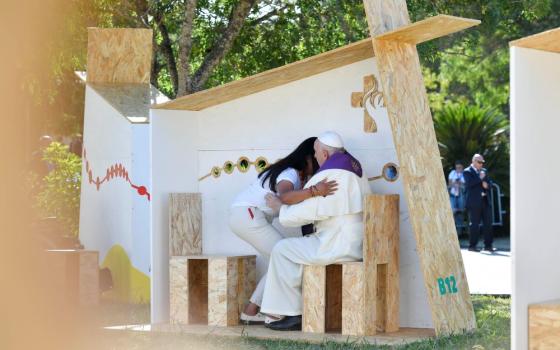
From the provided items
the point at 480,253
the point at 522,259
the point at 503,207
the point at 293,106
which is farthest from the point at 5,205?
the point at 503,207

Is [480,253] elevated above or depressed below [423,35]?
below

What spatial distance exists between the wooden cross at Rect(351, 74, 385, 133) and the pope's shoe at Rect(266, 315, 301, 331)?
1.76 metres

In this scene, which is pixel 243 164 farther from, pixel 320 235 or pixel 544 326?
pixel 544 326

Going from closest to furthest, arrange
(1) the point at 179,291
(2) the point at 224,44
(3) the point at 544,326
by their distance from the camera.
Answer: (3) the point at 544,326
(1) the point at 179,291
(2) the point at 224,44

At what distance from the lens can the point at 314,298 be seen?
8.84m

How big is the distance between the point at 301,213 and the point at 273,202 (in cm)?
39

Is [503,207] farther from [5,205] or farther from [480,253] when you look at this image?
[5,205]

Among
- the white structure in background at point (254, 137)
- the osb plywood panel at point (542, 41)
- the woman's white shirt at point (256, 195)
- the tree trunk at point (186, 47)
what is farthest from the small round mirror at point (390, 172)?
the tree trunk at point (186, 47)

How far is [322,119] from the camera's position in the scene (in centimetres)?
970

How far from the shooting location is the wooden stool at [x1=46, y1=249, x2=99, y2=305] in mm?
11062

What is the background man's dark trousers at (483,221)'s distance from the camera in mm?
21922

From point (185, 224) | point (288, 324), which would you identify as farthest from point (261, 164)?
point (288, 324)

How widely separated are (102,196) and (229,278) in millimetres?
3639

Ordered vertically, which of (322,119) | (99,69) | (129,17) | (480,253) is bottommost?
(480,253)
